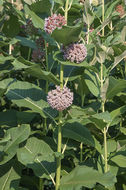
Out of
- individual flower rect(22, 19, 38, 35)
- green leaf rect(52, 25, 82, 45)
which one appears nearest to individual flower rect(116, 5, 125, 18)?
individual flower rect(22, 19, 38, 35)

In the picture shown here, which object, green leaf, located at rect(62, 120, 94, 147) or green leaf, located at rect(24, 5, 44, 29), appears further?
green leaf, located at rect(24, 5, 44, 29)

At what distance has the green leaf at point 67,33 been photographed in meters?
1.89

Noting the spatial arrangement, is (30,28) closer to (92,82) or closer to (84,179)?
(92,82)

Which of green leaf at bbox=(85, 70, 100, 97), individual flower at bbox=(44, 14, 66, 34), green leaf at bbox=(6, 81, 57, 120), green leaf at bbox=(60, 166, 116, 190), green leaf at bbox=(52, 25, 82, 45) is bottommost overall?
green leaf at bbox=(60, 166, 116, 190)

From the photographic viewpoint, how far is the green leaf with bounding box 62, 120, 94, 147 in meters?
2.25

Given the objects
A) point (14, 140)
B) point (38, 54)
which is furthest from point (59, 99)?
point (38, 54)

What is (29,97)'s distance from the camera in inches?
93.7

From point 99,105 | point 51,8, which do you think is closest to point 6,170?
point 99,105

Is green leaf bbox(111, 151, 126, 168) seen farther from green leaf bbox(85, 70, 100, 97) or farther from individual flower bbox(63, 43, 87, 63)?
individual flower bbox(63, 43, 87, 63)

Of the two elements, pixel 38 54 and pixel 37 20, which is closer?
pixel 37 20

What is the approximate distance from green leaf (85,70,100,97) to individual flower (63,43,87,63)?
0.32m

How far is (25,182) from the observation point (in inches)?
113

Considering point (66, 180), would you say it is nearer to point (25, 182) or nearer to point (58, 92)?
point (58, 92)

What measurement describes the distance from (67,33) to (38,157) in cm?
80
